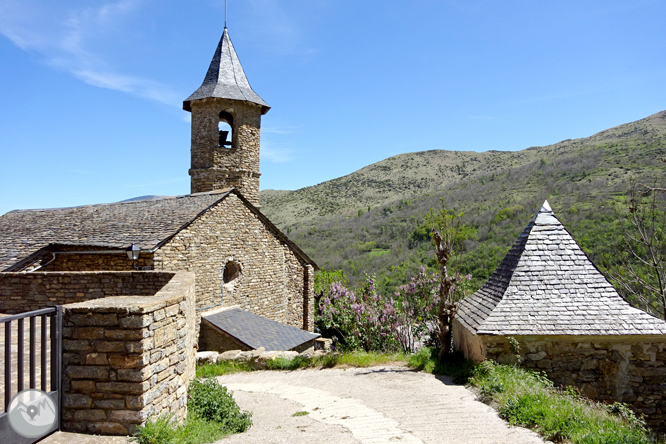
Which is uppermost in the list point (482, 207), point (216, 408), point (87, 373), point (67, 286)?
point (482, 207)

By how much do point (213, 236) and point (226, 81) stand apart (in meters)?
9.38

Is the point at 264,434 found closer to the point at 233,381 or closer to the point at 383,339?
the point at 233,381

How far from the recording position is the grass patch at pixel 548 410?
18.0ft

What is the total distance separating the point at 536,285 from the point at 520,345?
59.5 inches

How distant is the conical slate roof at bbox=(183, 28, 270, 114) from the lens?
1938 cm

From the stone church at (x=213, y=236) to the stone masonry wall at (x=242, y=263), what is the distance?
1.3 inches

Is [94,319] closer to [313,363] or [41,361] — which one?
[41,361]

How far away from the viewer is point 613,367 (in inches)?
330

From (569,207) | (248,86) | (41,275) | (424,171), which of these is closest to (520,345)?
(41,275)

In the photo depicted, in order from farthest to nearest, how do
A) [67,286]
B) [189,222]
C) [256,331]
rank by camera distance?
[256,331]
[189,222]
[67,286]

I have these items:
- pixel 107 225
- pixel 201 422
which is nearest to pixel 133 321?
pixel 201 422

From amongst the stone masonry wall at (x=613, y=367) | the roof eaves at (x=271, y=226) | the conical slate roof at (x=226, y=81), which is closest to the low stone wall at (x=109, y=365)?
the stone masonry wall at (x=613, y=367)

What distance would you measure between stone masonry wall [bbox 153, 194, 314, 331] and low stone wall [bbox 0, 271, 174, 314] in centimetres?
287

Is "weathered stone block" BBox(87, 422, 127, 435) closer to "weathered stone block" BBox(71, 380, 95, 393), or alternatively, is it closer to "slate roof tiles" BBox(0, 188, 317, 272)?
"weathered stone block" BBox(71, 380, 95, 393)
